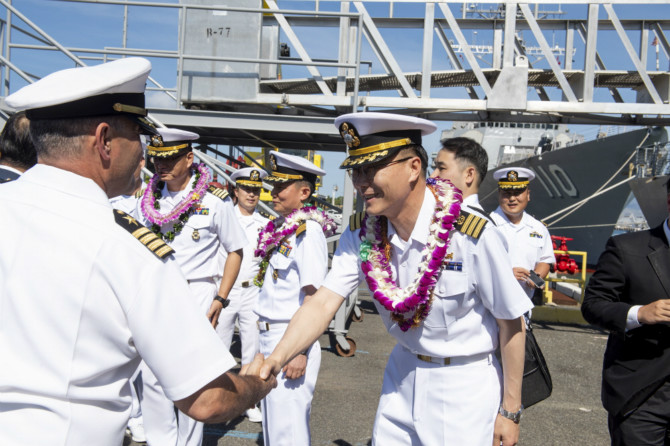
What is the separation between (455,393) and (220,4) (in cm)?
708

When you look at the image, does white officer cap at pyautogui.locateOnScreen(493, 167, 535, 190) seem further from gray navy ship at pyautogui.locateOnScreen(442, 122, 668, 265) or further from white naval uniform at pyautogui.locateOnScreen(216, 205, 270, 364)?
gray navy ship at pyautogui.locateOnScreen(442, 122, 668, 265)

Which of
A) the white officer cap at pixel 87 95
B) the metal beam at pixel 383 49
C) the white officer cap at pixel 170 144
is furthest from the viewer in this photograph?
the metal beam at pixel 383 49

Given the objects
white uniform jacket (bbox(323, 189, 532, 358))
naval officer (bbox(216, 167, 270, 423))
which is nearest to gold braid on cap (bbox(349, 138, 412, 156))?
white uniform jacket (bbox(323, 189, 532, 358))

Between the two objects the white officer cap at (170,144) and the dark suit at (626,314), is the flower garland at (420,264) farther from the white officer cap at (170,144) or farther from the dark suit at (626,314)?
the white officer cap at (170,144)

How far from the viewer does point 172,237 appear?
15.2 feet

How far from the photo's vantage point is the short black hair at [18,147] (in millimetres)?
3133

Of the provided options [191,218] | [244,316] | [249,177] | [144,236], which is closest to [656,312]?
[144,236]

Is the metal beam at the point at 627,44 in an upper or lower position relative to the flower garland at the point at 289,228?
upper

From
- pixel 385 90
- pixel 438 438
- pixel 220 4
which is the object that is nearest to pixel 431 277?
pixel 438 438

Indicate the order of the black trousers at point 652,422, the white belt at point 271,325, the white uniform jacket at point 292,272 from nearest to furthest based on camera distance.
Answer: the black trousers at point 652,422
the white uniform jacket at point 292,272
the white belt at point 271,325

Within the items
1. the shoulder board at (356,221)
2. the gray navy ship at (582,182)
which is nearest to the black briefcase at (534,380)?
the shoulder board at (356,221)

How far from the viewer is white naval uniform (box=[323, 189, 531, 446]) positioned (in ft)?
8.35

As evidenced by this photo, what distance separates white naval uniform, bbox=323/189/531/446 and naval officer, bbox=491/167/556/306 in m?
4.02

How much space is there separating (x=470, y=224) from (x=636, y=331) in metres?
1.25
